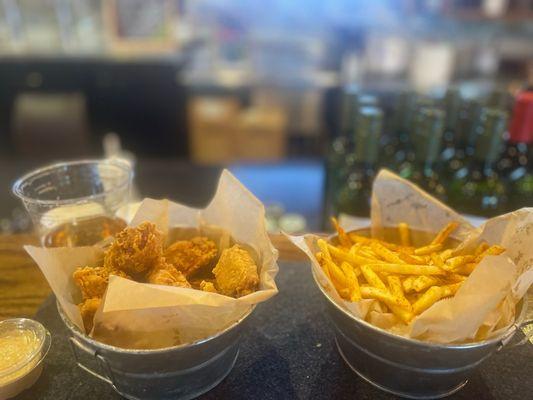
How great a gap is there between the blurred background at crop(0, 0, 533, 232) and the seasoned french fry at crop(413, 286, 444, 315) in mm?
2358

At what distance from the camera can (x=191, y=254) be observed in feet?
3.26

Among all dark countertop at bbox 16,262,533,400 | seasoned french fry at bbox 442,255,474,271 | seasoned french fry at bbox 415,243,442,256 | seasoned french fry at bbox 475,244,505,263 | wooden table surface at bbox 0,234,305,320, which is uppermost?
seasoned french fry at bbox 475,244,505,263

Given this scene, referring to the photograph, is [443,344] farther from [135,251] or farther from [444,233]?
[135,251]

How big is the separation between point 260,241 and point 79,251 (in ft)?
1.28

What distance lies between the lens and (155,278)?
87cm

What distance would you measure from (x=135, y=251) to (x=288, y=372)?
42cm

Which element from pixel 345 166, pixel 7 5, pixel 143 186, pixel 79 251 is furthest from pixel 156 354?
pixel 7 5

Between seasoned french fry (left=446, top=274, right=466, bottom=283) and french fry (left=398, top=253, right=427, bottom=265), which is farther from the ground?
french fry (left=398, top=253, right=427, bottom=265)

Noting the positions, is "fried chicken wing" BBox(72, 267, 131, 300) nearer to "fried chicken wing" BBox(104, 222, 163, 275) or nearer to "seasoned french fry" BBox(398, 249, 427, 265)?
"fried chicken wing" BBox(104, 222, 163, 275)

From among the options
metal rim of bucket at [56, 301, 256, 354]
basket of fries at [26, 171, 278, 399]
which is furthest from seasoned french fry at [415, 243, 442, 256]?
metal rim of bucket at [56, 301, 256, 354]

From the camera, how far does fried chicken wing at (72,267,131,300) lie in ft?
2.85

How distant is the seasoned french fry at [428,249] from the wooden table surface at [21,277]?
44 cm

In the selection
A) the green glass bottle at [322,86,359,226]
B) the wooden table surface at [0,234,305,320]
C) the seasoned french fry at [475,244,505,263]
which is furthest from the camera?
the green glass bottle at [322,86,359,226]

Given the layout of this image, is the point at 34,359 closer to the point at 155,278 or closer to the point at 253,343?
the point at 155,278
